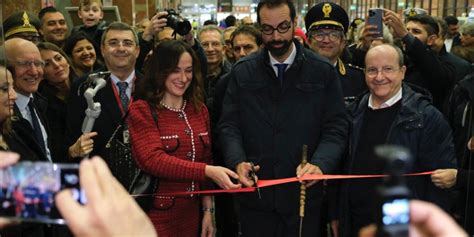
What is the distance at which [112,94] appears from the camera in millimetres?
3217

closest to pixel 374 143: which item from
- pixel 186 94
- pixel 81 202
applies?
pixel 186 94

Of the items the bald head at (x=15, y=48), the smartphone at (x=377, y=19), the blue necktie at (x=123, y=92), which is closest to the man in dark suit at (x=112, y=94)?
the blue necktie at (x=123, y=92)

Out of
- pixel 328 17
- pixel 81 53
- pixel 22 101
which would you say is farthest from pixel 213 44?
pixel 22 101

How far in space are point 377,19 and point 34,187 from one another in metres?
3.46

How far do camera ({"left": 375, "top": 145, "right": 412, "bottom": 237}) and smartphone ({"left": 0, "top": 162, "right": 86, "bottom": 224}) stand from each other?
49 cm

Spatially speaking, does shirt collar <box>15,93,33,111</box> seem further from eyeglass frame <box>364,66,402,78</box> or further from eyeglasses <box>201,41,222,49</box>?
eyeglasses <box>201,41,222,49</box>

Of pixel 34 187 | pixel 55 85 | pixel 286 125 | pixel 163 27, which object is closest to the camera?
pixel 34 187

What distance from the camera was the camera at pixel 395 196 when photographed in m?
0.54

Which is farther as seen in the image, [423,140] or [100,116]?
[100,116]

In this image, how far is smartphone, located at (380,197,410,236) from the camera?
554 millimetres

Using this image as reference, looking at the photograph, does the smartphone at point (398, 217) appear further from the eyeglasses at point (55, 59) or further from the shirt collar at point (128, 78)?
the eyeglasses at point (55, 59)

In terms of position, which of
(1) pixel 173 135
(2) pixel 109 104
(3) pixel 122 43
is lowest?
(1) pixel 173 135

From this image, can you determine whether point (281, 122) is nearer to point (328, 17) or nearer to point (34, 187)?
point (328, 17)

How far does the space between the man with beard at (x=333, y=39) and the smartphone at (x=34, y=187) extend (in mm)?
2743
